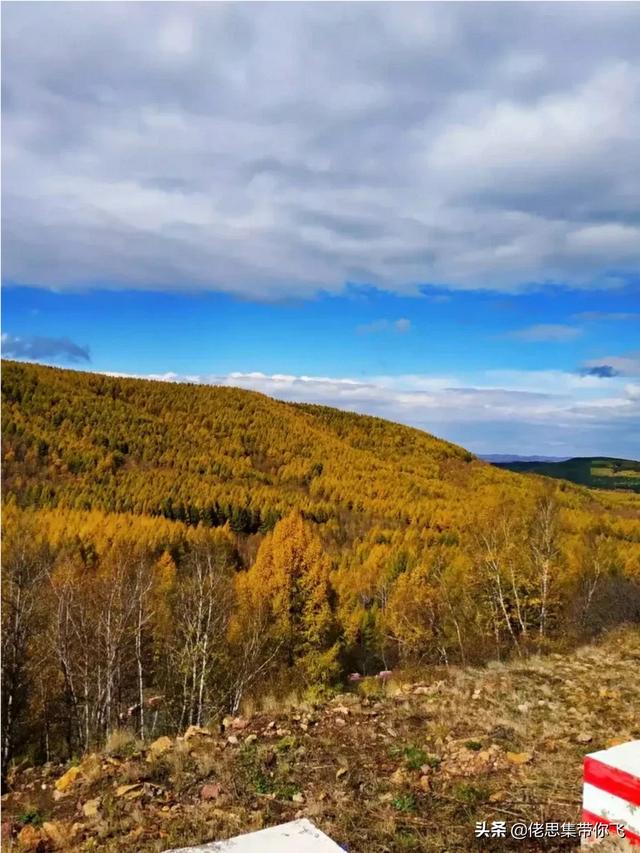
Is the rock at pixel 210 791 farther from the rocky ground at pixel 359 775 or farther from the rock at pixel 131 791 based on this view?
the rock at pixel 131 791

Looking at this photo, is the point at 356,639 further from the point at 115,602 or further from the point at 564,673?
the point at 564,673

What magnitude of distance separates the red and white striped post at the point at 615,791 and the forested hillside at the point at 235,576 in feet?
46.7

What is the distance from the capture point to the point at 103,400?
159500 millimetres

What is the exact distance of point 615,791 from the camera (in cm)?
593

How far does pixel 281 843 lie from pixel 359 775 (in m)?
4.76

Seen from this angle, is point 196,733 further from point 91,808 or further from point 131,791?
point 91,808

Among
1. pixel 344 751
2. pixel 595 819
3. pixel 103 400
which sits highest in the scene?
pixel 103 400

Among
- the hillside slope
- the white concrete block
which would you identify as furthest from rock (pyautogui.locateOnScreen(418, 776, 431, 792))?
the hillside slope

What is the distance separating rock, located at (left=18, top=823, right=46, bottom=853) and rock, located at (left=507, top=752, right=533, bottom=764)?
6.54 meters

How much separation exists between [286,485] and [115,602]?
10532cm

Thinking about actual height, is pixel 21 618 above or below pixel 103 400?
below

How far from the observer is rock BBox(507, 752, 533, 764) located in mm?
9578

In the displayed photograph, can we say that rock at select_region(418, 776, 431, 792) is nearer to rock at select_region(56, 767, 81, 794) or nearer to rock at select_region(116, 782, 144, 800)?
rock at select_region(116, 782, 144, 800)

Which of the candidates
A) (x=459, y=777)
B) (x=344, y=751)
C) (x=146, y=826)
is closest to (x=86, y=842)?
(x=146, y=826)
